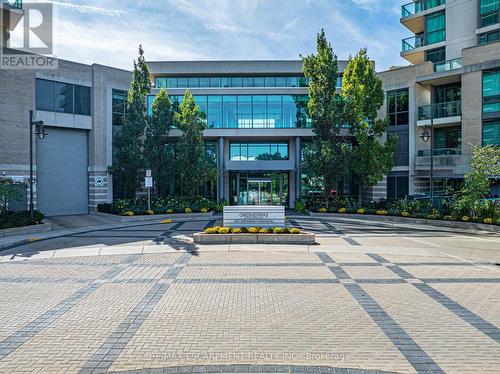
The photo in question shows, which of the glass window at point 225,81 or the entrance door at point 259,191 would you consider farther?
the glass window at point 225,81

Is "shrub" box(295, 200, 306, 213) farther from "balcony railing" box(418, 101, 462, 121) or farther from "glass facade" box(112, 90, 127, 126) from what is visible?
"glass facade" box(112, 90, 127, 126)

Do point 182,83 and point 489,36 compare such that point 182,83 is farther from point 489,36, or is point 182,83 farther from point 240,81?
point 489,36

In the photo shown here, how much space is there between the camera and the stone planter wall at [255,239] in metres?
15.5

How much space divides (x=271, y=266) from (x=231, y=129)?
22.1 m

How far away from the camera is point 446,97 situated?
2955 cm

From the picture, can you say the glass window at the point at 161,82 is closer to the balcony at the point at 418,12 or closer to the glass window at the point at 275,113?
the glass window at the point at 275,113

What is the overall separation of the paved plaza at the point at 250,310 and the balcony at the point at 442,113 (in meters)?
16.8

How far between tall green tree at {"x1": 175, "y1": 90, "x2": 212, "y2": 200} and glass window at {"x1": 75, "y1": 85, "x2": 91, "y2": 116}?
7.28 meters

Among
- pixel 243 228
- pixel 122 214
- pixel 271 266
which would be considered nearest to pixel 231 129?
pixel 122 214

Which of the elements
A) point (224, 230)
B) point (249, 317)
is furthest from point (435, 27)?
point (249, 317)

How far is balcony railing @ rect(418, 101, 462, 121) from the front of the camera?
27.9 metres

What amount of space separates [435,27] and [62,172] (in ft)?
114

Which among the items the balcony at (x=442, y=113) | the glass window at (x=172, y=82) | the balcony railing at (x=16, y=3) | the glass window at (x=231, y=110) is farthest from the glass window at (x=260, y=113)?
the balcony railing at (x=16, y=3)

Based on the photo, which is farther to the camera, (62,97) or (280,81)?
(280,81)
